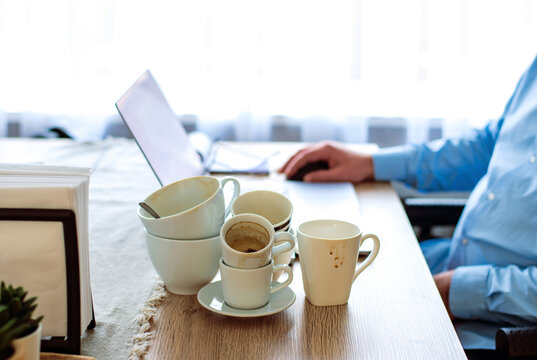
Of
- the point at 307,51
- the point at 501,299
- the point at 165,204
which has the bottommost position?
the point at 501,299

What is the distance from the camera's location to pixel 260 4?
1.76 meters

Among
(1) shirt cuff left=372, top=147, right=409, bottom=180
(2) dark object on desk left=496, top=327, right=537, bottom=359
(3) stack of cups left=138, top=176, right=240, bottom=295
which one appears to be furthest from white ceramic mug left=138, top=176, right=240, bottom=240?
(1) shirt cuff left=372, top=147, right=409, bottom=180

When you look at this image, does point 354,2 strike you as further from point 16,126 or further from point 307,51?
point 16,126

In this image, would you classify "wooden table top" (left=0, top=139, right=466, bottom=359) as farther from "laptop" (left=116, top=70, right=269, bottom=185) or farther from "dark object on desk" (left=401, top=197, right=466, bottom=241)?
"dark object on desk" (left=401, top=197, right=466, bottom=241)

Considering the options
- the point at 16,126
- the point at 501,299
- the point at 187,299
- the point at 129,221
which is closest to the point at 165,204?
the point at 187,299

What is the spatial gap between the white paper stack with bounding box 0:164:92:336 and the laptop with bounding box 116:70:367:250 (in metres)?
0.26

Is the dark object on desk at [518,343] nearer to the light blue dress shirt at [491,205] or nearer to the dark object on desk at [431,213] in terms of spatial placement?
the light blue dress shirt at [491,205]

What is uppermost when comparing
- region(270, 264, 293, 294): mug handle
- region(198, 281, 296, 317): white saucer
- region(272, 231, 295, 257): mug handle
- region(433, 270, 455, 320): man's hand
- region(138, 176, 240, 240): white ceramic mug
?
region(138, 176, 240, 240): white ceramic mug

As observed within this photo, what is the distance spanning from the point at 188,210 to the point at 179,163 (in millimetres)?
437

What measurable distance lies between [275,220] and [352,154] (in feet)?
1.77

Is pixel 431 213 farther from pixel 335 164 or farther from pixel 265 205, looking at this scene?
pixel 265 205

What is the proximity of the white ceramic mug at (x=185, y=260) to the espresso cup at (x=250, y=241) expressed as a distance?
1.2 inches

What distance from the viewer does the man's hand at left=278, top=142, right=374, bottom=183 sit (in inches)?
49.8

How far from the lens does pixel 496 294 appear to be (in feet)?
3.24
